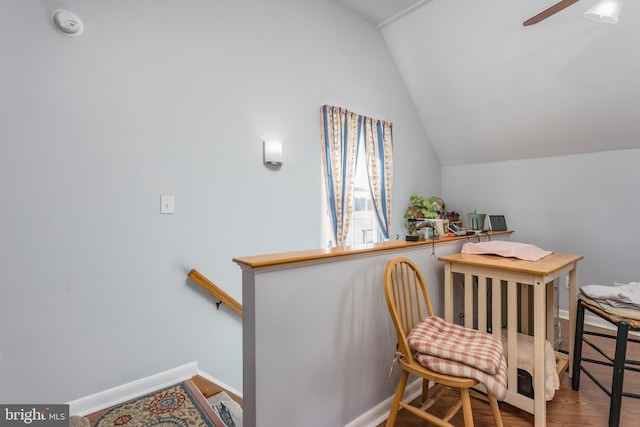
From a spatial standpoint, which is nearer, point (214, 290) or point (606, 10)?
point (606, 10)

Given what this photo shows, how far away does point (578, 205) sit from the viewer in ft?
10.7

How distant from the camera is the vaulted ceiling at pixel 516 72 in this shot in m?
2.58

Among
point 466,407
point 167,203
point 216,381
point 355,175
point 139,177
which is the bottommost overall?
point 216,381

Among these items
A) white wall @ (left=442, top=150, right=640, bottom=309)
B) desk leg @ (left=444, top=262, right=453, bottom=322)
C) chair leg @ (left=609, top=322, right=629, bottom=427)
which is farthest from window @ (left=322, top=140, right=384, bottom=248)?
chair leg @ (left=609, top=322, right=629, bottom=427)

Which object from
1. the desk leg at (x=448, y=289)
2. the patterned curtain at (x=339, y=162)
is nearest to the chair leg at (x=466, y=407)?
the desk leg at (x=448, y=289)

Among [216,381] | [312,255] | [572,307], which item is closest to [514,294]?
[572,307]

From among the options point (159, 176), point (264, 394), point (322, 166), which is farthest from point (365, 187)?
point (264, 394)

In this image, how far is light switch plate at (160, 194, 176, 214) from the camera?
80.0 inches

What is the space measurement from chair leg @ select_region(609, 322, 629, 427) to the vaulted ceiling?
2257mm

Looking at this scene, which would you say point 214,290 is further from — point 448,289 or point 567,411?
point 567,411

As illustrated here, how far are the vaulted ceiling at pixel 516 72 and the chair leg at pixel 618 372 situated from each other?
7.40ft

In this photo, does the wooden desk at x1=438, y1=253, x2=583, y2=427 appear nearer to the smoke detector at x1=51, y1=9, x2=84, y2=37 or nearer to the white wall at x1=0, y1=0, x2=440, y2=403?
the white wall at x1=0, y1=0, x2=440, y2=403

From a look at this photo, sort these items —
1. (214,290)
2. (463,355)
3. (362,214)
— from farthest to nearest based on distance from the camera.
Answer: (362,214), (214,290), (463,355)

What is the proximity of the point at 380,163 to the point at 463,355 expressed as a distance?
8.09 feet
